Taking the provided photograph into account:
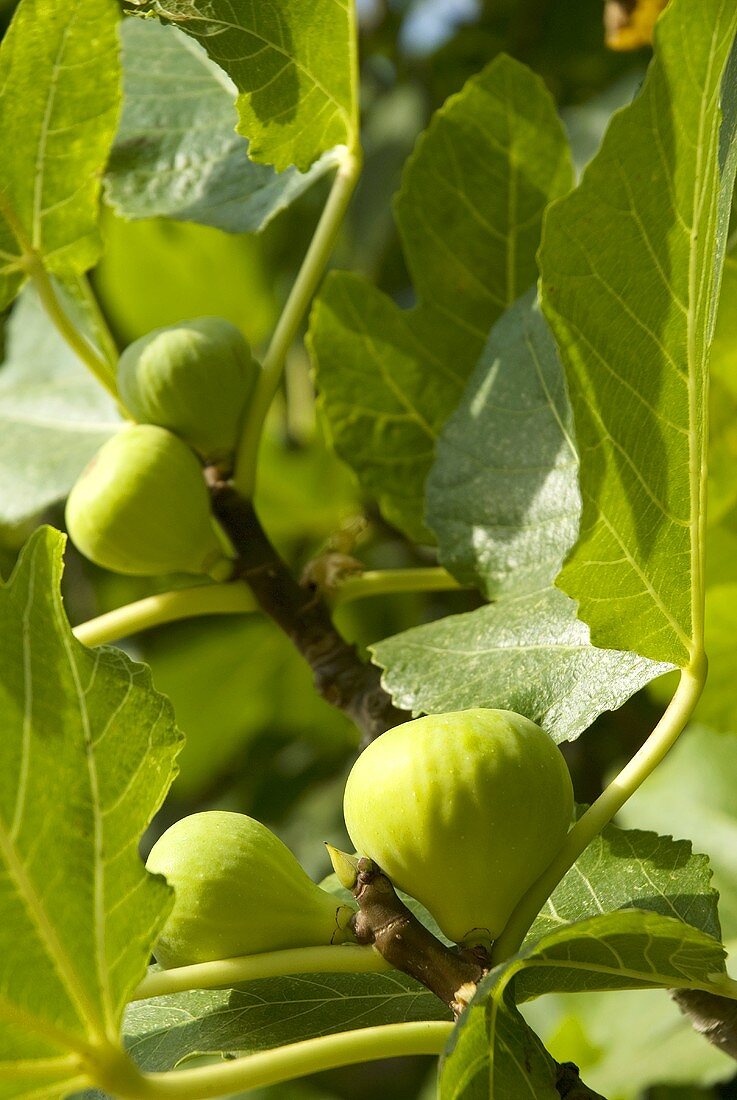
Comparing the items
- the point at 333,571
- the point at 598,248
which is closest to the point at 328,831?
the point at 333,571

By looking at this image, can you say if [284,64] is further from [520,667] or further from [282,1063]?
[282,1063]

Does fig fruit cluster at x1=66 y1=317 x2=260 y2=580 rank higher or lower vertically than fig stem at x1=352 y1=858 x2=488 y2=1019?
higher

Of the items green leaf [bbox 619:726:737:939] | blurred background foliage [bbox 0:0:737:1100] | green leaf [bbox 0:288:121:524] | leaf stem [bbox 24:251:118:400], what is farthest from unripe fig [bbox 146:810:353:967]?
blurred background foliage [bbox 0:0:737:1100]

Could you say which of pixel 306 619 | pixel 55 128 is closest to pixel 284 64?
pixel 55 128

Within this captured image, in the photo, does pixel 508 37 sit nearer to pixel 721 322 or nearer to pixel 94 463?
pixel 721 322

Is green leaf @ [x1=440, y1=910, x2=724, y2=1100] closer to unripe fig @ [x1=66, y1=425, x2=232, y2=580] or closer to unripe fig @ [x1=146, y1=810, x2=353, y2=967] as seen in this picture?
unripe fig @ [x1=146, y1=810, x2=353, y2=967]

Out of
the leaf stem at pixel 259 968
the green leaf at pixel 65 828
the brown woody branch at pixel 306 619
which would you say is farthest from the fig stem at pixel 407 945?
the brown woody branch at pixel 306 619

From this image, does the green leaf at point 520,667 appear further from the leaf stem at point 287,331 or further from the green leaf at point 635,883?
the leaf stem at point 287,331
